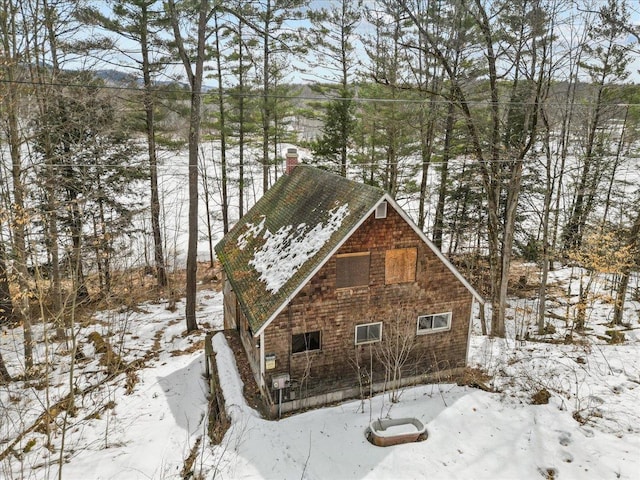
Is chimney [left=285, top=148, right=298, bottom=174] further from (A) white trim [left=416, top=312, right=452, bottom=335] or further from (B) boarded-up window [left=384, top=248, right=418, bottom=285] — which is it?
(A) white trim [left=416, top=312, right=452, bottom=335]

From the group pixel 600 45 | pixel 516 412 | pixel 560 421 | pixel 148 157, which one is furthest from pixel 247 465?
pixel 600 45

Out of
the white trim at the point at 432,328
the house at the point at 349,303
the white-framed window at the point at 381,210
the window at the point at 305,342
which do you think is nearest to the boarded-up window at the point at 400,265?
the house at the point at 349,303

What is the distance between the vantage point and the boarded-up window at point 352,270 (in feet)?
37.9

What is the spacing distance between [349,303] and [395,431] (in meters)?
3.48

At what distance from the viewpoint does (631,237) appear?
1720cm

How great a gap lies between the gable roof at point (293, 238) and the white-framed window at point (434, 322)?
1200 millimetres

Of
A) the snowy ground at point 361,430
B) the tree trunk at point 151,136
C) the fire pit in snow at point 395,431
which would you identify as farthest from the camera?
the tree trunk at point 151,136

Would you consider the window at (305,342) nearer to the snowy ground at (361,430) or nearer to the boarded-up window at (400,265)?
the snowy ground at (361,430)

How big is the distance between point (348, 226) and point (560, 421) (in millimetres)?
7129

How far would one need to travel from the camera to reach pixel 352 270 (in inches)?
460

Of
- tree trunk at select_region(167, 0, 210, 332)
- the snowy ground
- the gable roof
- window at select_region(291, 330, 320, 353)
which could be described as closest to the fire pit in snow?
the snowy ground

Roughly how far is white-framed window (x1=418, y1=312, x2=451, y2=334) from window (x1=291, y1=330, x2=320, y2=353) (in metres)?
3.21

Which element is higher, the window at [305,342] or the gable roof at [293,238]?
the gable roof at [293,238]

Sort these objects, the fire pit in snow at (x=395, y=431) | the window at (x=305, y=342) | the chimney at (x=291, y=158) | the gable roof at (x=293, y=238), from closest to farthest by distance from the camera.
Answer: the fire pit in snow at (x=395, y=431), the gable roof at (x=293, y=238), the window at (x=305, y=342), the chimney at (x=291, y=158)
